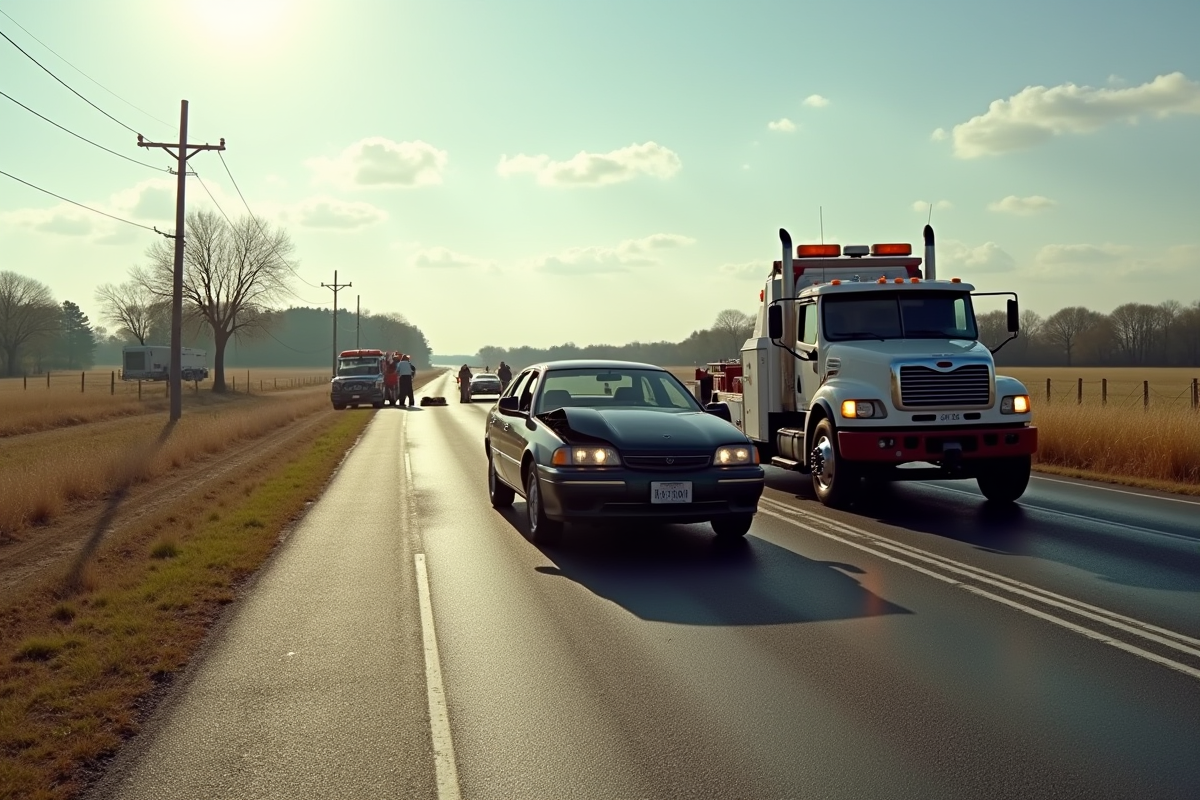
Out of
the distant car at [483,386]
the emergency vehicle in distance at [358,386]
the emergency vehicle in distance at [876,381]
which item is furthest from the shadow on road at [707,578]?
the distant car at [483,386]

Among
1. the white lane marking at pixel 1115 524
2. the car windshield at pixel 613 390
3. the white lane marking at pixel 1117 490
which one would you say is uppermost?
the car windshield at pixel 613 390

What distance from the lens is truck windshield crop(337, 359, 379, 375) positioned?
147ft

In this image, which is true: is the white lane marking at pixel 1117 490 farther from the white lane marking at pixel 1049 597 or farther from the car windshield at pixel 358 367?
the car windshield at pixel 358 367

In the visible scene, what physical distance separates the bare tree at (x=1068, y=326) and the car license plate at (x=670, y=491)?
122 meters

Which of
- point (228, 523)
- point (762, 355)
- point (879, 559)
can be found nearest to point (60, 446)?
point (228, 523)

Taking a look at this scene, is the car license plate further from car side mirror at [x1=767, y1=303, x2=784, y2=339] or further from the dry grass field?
the dry grass field

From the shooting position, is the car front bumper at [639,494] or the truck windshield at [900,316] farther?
the truck windshield at [900,316]

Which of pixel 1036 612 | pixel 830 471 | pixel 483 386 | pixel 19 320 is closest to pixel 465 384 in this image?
pixel 483 386

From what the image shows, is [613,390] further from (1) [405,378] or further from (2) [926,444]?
(1) [405,378]

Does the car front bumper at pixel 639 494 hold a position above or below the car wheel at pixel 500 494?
above

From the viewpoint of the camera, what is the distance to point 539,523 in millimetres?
9750

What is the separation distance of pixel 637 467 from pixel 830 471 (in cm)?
416

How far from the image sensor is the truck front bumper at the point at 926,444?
460 inches

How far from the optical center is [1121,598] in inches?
291
